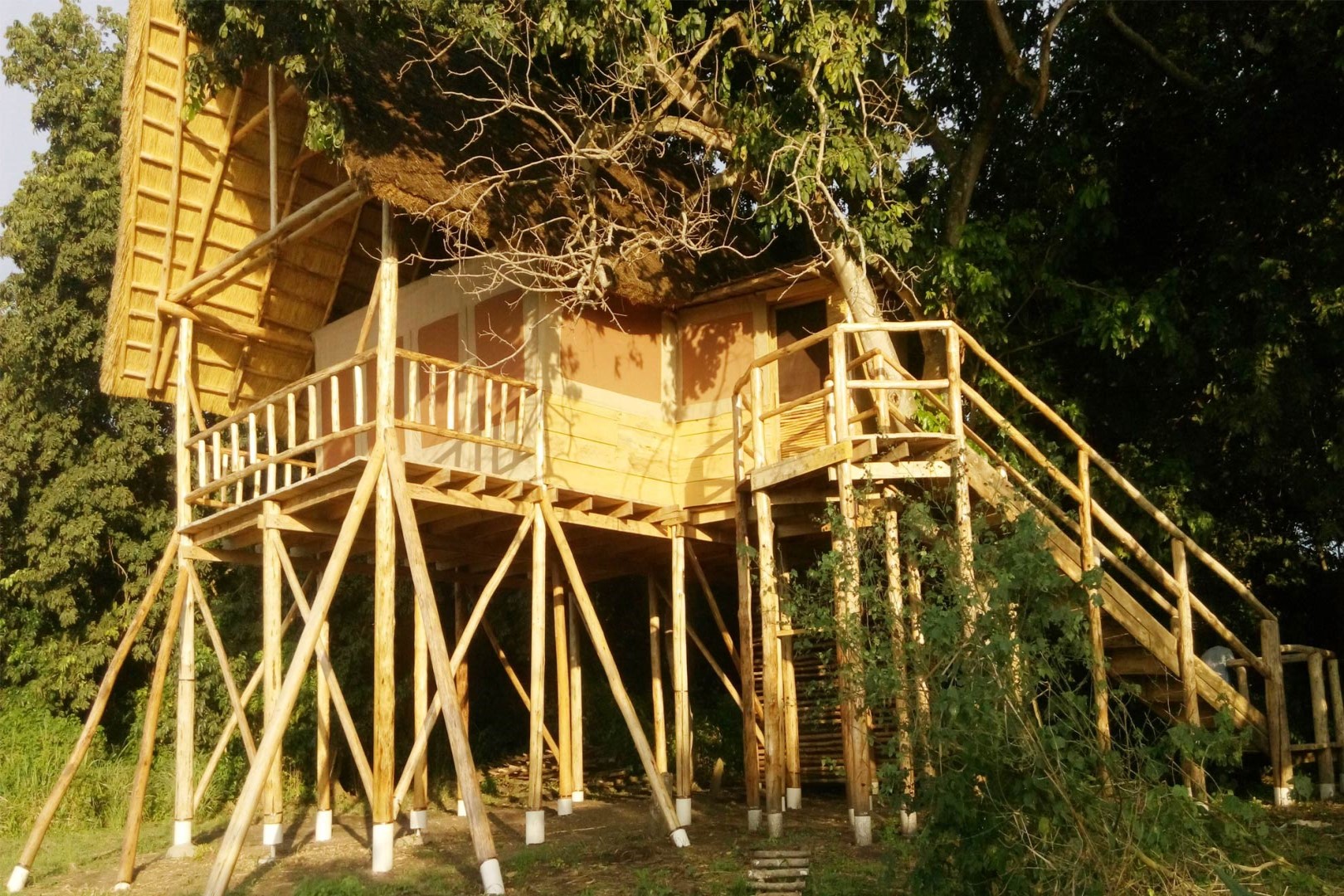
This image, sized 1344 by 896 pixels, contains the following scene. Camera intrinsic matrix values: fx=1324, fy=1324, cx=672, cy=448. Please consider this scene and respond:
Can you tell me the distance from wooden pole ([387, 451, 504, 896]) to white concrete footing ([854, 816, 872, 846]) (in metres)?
2.64

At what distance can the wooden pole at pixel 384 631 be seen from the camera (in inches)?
393

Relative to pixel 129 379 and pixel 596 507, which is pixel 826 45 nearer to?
pixel 596 507

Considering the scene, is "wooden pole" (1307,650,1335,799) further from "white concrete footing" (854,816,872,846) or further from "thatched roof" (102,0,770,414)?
"thatched roof" (102,0,770,414)

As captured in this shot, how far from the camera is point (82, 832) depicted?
1686 cm

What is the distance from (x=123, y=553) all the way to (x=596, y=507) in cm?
1190

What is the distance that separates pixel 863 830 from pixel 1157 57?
28.0ft

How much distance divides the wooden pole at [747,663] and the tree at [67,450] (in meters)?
13.0

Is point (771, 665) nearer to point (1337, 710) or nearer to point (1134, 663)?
point (1134, 663)

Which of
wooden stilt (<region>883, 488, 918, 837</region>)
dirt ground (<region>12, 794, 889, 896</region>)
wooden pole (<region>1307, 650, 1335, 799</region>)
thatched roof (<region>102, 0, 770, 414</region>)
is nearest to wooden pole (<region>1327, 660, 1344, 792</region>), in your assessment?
wooden pole (<region>1307, 650, 1335, 799</region>)

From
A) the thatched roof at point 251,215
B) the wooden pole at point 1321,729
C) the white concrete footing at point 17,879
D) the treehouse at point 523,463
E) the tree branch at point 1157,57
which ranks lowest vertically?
the white concrete footing at point 17,879

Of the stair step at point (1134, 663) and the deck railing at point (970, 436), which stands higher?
the deck railing at point (970, 436)

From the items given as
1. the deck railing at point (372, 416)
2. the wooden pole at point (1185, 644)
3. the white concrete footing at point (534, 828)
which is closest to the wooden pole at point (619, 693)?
the deck railing at point (372, 416)

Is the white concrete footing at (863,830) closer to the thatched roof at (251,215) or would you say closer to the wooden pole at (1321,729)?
the wooden pole at (1321,729)

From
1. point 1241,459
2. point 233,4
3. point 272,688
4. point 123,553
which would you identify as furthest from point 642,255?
point 123,553
